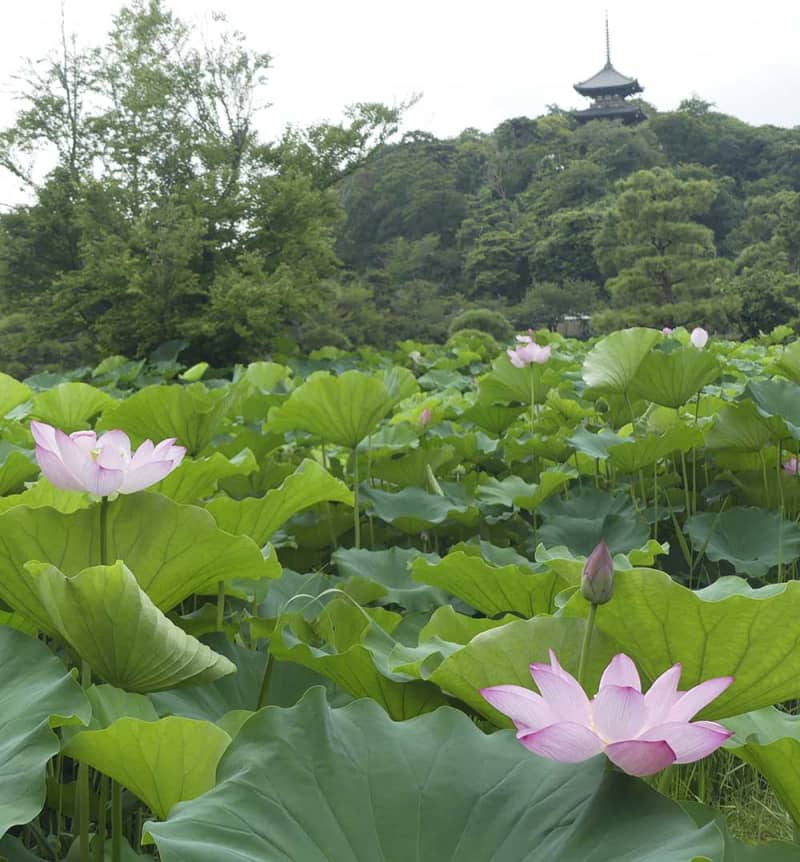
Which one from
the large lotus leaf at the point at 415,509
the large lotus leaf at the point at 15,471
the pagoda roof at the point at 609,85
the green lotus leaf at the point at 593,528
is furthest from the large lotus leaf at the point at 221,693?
the pagoda roof at the point at 609,85

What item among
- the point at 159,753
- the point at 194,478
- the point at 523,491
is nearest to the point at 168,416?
the point at 194,478

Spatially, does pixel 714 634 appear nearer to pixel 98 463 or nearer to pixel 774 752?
pixel 774 752

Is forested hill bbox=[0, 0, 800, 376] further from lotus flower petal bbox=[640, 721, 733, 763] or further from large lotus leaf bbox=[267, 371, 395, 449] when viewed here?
lotus flower petal bbox=[640, 721, 733, 763]

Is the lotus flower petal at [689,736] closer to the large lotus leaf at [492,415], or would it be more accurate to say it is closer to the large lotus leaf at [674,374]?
the large lotus leaf at [674,374]

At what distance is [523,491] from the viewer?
181 cm

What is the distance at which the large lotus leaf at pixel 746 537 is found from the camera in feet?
5.80

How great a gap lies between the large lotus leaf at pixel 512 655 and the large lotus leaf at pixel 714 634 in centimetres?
2

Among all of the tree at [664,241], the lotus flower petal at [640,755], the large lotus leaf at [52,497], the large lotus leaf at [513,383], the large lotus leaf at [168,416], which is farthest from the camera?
the tree at [664,241]

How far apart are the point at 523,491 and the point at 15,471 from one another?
0.95 m

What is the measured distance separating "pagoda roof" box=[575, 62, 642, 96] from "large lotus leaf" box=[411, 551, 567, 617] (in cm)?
3415

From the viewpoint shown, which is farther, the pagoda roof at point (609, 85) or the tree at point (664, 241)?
the pagoda roof at point (609, 85)

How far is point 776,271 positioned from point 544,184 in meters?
11.0

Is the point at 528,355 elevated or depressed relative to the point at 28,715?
elevated

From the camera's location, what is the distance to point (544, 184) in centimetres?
2508
